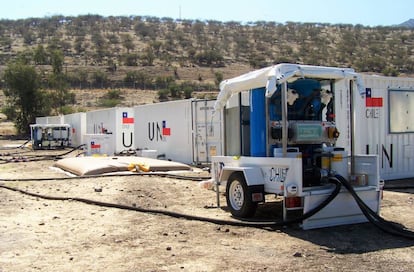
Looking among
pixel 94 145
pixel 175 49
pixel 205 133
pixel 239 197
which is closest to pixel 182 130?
pixel 205 133

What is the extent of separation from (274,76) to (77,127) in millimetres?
30093

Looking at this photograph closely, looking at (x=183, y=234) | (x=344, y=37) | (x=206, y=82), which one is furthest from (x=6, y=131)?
(x=344, y=37)

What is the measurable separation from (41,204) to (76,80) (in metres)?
63.1

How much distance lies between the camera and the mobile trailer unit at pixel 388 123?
1455 cm

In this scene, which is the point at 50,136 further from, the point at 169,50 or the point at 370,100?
the point at 169,50

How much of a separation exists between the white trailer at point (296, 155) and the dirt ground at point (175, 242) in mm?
389

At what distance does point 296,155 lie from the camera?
8172 millimetres

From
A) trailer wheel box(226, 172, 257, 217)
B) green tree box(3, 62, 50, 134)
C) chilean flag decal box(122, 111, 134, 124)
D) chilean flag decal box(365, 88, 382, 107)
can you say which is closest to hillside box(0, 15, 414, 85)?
green tree box(3, 62, 50, 134)

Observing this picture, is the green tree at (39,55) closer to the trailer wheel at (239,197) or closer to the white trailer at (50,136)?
the white trailer at (50,136)

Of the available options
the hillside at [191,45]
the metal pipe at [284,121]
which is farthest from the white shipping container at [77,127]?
the hillside at [191,45]

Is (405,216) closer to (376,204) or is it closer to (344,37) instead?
(376,204)

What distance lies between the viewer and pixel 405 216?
9.38m

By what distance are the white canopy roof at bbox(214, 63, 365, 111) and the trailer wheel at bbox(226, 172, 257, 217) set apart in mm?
1485

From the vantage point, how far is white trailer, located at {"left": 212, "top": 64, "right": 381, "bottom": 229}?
8133 millimetres
